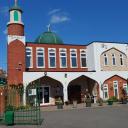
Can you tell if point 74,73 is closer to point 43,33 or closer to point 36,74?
point 36,74

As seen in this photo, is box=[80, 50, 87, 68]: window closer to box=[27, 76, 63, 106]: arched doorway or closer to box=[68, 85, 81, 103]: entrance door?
box=[68, 85, 81, 103]: entrance door

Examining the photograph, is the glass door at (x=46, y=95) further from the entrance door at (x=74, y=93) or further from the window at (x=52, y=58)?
the entrance door at (x=74, y=93)

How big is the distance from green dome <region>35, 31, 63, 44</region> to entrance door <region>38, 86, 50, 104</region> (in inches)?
288

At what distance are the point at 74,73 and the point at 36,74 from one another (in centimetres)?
488

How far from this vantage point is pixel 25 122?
58.7 ft

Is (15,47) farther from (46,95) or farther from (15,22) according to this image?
(46,95)

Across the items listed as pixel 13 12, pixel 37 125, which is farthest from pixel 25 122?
pixel 13 12

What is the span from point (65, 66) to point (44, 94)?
478 cm

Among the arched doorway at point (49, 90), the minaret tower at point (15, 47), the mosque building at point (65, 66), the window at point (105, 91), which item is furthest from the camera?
the window at point (105, 91)

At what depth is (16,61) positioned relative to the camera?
3388 cm

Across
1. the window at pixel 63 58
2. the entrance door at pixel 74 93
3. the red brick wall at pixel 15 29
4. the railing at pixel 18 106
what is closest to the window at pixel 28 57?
the red brick wall at pixel 15 29

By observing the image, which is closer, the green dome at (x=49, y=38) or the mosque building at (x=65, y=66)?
the mosque building at (x=65, y=66)

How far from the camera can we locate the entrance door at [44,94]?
3553 cm

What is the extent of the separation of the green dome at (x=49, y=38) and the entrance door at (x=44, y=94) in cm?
731
